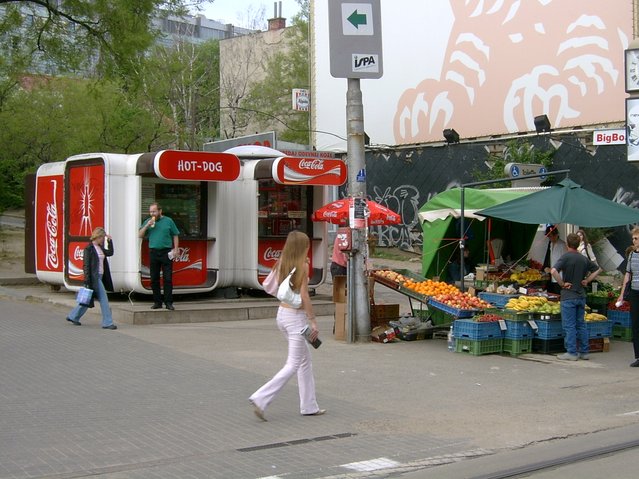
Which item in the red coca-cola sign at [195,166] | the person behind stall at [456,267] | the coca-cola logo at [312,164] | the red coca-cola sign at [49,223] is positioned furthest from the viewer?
the red coca-cola sign at [49,223]

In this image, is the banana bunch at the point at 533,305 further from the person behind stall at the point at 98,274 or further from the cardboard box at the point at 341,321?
the person behind stall at the point at 98,274

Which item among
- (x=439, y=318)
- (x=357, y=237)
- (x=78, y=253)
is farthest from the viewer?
(x=78, y=253)

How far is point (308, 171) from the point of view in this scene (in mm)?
16047

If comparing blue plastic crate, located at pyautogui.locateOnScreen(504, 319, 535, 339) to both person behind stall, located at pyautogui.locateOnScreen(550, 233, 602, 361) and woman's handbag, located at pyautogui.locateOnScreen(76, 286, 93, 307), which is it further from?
woman's handbag, located at pyautogui.locateOnScreen(76, 286, 93, 307)

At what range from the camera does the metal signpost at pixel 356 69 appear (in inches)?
476

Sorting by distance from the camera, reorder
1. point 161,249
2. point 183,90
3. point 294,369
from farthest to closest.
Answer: point 183,90
point 161,249
point 294,369

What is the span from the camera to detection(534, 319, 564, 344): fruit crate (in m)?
11.6

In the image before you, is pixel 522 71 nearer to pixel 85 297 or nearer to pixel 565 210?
pixel 565 210

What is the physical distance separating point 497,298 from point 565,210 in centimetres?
176

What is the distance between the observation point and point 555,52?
23.9 meters

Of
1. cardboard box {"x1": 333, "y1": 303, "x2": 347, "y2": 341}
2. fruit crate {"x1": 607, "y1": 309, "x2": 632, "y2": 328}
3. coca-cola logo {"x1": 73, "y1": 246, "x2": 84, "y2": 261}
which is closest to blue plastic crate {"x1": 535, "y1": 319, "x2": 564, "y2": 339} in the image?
fruit crate {"x1": 607, "y1": 309, "x2": 632, "y2": 328}

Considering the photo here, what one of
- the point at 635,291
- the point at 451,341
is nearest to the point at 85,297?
the point at 451,341

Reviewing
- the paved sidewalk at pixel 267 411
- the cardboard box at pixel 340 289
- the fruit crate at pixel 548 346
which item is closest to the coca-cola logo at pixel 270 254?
the cardboard box at pixel 340 289

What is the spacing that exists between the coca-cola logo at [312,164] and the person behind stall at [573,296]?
6.19 metres
